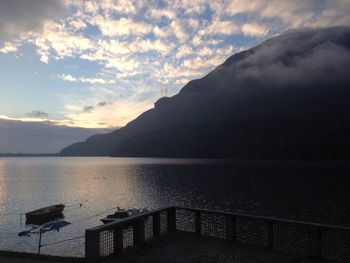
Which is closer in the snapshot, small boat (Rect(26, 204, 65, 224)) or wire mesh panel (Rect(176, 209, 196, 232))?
wire mesh panel (Rect(176, 209, 196, 232))

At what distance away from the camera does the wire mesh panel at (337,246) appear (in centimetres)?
1400

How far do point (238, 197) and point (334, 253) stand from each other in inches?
2719

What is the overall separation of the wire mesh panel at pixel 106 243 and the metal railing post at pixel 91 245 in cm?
51

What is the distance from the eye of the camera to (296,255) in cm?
1426

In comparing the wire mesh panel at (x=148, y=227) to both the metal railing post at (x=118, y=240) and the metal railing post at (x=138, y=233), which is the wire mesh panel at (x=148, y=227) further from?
the metal railing post at (x=118, y=240)

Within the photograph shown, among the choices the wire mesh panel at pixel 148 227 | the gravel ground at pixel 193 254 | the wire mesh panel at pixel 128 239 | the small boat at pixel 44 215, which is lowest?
the small boat at pixel 44 215

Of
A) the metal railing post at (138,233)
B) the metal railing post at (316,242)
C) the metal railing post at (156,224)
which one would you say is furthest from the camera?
the metal railing post at (156,224)

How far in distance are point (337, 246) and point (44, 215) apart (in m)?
Result: 56.8

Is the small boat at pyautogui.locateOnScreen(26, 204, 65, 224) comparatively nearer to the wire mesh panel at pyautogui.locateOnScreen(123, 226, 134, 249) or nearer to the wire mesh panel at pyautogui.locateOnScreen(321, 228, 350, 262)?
the wire mesh panel at pyautogui.locateOnScreen(123, 226, 134, 249)

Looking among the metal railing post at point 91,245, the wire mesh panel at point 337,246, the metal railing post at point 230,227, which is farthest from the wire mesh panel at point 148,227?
the wire mesh panel at point 337,246

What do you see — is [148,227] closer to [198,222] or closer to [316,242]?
[198,222]

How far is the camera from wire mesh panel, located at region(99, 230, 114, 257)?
45.1ft

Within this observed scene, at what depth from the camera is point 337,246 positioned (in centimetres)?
1551

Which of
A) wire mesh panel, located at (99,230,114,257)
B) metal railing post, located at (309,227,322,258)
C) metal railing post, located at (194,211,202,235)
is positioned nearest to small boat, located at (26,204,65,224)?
metal railing post, located at (194,211,202,235)
